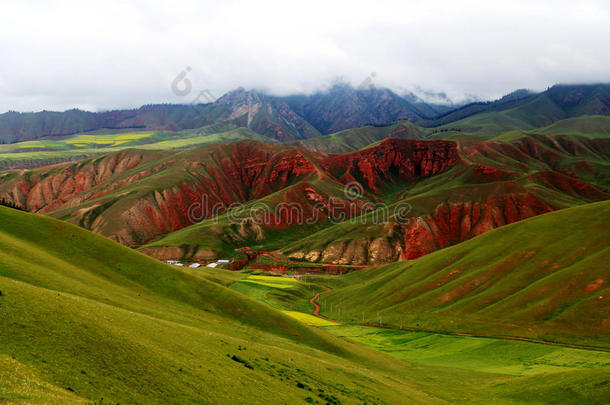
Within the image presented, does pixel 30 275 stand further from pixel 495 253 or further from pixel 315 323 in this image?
pixel 495 253

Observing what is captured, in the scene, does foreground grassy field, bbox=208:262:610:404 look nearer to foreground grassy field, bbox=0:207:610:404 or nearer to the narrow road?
foreground grassy field, bbox=0:207:610:404

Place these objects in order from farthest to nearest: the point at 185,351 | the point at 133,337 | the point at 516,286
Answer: the point at 516,286, the point at 185,351, the point at 133,337

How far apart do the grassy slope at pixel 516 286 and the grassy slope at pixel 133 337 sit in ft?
99.1

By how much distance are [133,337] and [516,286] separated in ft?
263

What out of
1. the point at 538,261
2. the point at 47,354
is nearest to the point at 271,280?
the point at 538,261

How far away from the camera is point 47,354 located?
1859cm

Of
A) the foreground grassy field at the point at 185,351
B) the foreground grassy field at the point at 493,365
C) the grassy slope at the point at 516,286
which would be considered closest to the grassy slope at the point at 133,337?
the foreground grassy field at the point at 185,351

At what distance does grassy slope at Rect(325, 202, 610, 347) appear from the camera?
6706 cm

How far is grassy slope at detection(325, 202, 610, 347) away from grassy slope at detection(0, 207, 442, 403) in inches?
1189

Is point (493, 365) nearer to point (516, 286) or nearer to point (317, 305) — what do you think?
point (516, 286)

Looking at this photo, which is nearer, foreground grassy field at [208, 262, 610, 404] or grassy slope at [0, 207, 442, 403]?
grassy slope at [0, 207, 442, 403]

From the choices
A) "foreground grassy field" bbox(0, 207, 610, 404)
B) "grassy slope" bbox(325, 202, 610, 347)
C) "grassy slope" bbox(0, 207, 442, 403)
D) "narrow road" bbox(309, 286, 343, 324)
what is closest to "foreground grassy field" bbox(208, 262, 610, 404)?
"foreground grassy field" bbox(0, 207, 610, 404)

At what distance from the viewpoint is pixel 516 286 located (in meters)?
80.2

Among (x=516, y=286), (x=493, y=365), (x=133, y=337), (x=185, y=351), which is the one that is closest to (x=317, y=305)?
(x=516, y=286)
